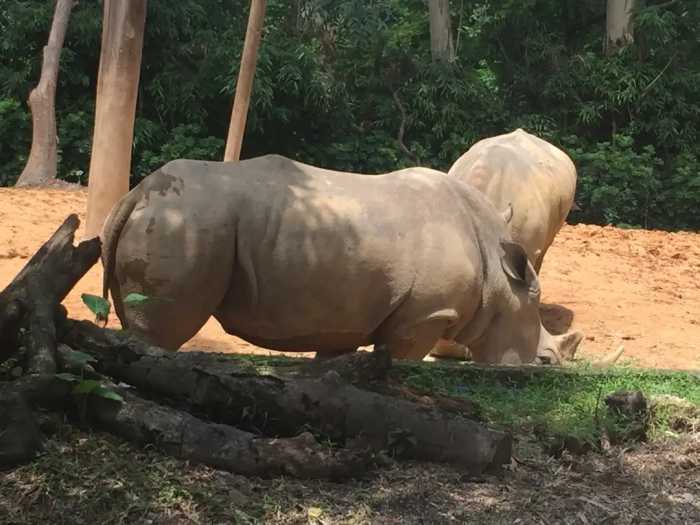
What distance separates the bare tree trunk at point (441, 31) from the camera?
18000 millimetres

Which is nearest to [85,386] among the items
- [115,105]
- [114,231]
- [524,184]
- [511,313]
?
[114,231]

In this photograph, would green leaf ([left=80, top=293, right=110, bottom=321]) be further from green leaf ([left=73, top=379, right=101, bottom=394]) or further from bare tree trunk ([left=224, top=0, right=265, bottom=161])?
bare tree trunk ([left=224, top=0, right=265, bottom=161])

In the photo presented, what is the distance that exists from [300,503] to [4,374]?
0.98m

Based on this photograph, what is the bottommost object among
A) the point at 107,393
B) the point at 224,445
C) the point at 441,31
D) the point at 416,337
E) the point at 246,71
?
the point at 416,337

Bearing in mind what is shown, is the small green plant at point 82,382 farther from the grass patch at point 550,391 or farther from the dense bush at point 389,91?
the dense bush at point 389,91

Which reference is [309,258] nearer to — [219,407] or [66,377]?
[219,407]

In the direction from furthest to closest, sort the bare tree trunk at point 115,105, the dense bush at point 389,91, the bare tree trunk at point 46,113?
the dense bush at point 389,91
the bare tree trunk at point 46,113
the bare tree trunk at point 115,105

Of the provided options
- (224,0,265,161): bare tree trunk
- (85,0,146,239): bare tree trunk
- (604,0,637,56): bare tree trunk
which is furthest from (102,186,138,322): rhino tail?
(604,0,637,56): bare tree trunk

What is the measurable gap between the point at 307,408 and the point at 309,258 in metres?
2.04

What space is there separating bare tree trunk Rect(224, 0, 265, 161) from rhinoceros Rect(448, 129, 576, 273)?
2253 millimetres

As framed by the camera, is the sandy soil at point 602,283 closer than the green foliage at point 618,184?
Yes

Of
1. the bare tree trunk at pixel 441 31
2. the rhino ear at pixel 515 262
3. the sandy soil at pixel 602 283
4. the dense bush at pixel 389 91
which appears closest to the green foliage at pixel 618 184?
the dense bush at pixel 389 91

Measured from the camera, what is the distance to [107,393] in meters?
2.92

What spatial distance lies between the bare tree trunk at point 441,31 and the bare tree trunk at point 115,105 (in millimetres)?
10988
